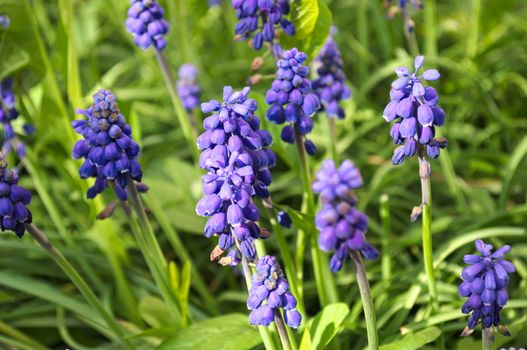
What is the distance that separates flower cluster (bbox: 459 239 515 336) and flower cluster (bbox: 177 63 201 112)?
110 inches

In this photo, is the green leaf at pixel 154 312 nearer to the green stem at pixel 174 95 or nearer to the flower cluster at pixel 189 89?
the green stem at pixel 174 95

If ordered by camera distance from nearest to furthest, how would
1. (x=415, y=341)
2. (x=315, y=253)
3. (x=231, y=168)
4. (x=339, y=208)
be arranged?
1. (x=339, y=208)
2. (x=231, y=168)
3. (x=415, y=341)
4. (x=315, y=253)

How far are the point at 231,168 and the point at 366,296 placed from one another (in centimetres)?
73

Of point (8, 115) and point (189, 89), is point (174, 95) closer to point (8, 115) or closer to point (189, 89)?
point (189, 89)

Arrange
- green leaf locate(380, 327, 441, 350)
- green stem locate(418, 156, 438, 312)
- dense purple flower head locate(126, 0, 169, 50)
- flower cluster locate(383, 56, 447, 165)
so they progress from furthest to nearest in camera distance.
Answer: dense purple flower head locate(126, 0, 169, 50)
green leaf locate(380, 327, 441, 350)
green stem locate(418, 156, 438, 312)
flower cluster locate(383, 56, 447, 165)

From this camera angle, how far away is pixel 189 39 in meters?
5.68

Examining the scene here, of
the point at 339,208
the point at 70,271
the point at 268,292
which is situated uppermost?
the point at 339,208

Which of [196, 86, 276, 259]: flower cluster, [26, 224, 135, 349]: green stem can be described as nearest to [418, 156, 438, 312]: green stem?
[196, 86, 276, 259]: flower cluster

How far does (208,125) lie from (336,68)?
66.1 inches

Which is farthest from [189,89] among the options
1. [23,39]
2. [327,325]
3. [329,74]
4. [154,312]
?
[327,325]

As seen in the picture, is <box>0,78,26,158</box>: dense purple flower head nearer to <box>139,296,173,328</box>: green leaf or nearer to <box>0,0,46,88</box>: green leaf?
<box>0,0,46,88</box>: green leaf

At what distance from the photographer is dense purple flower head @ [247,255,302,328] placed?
2629 millimetres

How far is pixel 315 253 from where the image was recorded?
3.66m

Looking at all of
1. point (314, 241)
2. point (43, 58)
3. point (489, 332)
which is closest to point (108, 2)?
point (43, 58)
